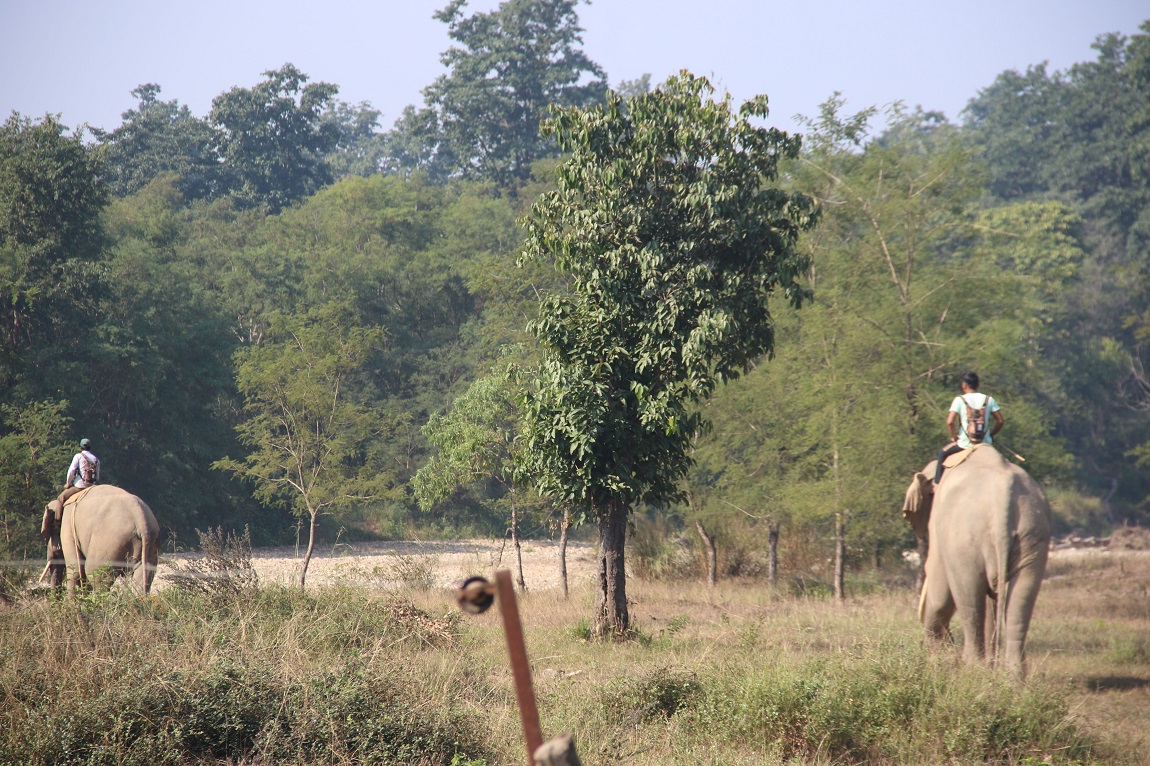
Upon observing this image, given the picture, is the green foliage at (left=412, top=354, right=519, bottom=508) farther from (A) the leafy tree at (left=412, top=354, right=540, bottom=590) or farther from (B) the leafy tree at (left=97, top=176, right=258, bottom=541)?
(B) the leafy tree at (left=97, top=176, right=258, bottom=541)

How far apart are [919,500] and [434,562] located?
484 inches

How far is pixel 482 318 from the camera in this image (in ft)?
129

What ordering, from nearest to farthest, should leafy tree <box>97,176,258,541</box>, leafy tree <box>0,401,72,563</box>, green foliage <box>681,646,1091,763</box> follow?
green foliage <box>681,646,1091,763</box> < leafy tree <box>0,401,72,563</box> < leafy tree <box>97,176,258,541</box>

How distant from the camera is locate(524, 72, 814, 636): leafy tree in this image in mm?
11359

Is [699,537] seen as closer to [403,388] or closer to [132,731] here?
[132,731]

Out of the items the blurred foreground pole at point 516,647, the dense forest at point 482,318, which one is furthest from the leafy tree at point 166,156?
the blurred foreground pole at point 516,647

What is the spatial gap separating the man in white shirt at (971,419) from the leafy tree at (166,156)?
43.5 meters

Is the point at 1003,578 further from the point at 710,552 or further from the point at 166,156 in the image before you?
the point at 166,156

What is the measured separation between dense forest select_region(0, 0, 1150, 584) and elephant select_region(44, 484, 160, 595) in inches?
37.3

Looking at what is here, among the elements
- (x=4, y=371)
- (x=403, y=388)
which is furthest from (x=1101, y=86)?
(x=4, y=371)

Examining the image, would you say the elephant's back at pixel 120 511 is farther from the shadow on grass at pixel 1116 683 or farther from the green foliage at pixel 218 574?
the shadow on grass at pixel 1116 683

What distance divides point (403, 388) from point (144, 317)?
10.9 metres

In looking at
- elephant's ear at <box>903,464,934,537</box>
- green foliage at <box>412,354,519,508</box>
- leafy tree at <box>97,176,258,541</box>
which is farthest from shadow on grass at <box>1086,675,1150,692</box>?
leafy tree at <box>97,176,258,541</box>

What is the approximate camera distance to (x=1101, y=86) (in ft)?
170
